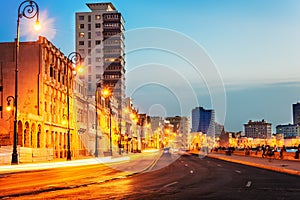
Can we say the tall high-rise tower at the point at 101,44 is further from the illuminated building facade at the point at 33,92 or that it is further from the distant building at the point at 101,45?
the illuminated building facade at the point at 33,92

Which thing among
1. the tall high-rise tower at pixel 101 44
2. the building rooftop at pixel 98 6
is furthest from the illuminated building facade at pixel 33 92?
the building rooftop at pixel 98 6

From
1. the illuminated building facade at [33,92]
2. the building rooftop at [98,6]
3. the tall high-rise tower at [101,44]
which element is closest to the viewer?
the illuminated building facade at [33,92]

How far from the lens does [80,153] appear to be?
74500mm

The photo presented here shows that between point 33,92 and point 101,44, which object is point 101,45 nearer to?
point 101,44

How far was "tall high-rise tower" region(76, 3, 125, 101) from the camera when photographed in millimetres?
144250

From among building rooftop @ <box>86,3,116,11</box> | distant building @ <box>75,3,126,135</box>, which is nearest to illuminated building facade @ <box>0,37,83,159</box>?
distant building @ <box>75,3,126,135</box>

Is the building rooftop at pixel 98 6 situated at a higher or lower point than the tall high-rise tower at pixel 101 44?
higher

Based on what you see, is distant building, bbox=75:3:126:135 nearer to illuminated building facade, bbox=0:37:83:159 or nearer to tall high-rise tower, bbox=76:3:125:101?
tall high-rise tower, bbox=76:3:125:101

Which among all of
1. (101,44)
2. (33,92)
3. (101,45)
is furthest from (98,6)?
(33,92)

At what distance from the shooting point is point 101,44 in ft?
481

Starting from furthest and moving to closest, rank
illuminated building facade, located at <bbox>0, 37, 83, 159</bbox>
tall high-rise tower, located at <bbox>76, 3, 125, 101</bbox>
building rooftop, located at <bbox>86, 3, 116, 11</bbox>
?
1. building rooftop, located at <bbox>86, 3, 116, 11</bbox>
2. tall high-rise tower, located at <bbox>76, 3, 125, 101</bbox>
3. illuminated building facade, located at <bbox>0, 37, 83, 159</bbox>

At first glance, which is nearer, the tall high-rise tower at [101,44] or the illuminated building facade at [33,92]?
the illuminated building facade at [33,92]

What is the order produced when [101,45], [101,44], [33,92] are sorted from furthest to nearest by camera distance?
[101,45] → [101,44] → [33,92]

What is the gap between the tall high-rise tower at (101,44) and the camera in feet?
473
